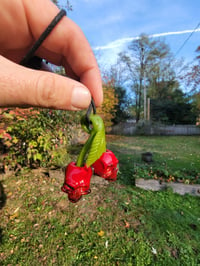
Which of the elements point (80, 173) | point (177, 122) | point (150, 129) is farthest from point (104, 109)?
point (177, 122)

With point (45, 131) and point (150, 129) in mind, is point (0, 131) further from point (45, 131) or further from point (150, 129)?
point (150, 129)

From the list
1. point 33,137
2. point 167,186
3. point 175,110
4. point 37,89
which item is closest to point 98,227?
point 167,186

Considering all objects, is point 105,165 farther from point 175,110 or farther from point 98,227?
point 175,110

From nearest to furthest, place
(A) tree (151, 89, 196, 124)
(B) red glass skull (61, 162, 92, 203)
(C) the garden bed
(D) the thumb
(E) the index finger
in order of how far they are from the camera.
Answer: (D) the thumb
(B) red glass skull (61, 162, 92, 203)
(E) the index finger
(C) the garden bed
(A) tree (151, 89, 196, 124)

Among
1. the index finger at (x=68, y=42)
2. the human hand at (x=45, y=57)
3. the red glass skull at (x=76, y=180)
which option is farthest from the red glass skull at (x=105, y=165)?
the index finger at (x=68, y=42)

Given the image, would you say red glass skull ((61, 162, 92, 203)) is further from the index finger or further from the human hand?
the index finger

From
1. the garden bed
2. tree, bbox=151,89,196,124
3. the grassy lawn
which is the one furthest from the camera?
tree, bbox=151,89,196,124

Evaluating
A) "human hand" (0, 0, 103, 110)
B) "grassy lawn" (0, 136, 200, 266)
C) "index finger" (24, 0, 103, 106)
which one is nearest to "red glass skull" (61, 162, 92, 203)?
"human hand" (0, 0, 103, 110)
